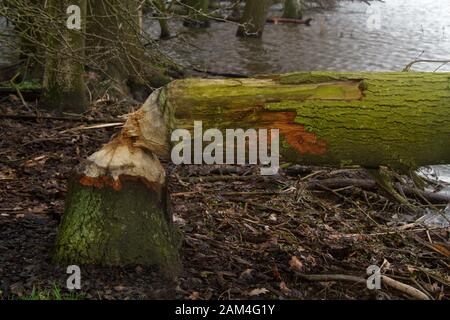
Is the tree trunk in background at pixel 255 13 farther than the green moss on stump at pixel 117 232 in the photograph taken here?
Yes

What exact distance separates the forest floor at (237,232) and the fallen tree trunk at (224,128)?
201mm

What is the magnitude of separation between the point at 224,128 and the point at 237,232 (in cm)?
109

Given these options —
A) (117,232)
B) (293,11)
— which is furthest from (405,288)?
(293,11)

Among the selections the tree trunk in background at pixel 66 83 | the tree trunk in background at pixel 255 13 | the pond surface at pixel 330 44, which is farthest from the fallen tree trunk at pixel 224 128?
the tree trunk in background at pixel 255 13

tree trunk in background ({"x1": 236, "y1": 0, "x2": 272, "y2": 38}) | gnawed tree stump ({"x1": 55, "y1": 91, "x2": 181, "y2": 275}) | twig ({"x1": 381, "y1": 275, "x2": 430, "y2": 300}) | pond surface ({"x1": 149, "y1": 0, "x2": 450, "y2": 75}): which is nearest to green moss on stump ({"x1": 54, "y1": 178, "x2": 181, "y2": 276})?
gnawed tree stump ({"x1": 55, "y1": 91, "x2": 181, "y2": 275})

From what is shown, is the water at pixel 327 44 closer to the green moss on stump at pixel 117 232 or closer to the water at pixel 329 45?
the water at pixel 329 45

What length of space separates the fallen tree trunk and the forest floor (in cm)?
20

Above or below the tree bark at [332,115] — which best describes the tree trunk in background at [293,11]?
above

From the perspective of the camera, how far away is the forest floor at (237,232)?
3580mm

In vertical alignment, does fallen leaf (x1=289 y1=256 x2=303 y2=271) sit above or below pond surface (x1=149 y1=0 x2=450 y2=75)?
below

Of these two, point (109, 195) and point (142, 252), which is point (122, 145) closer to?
point (109, 195)

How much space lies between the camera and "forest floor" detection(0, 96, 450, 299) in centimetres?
358

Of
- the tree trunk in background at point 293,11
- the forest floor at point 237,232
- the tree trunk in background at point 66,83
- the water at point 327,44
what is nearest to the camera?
the forest floor at point 237,232

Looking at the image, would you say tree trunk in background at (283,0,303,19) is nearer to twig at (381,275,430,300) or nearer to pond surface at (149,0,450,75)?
pond surface at (149,0,450,75)
